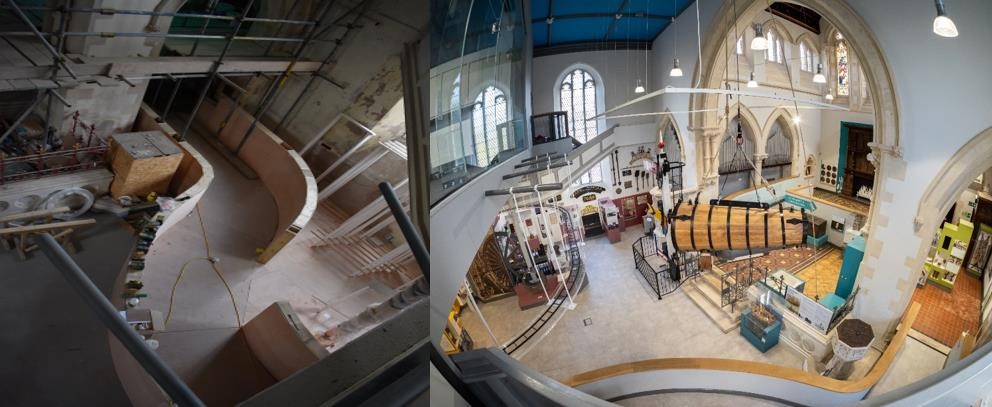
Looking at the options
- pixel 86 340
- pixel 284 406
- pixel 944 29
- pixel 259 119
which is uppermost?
pixel 944 29

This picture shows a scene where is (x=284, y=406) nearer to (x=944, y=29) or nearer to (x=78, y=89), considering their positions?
(x=78, y=89)

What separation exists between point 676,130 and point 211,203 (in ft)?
3.20

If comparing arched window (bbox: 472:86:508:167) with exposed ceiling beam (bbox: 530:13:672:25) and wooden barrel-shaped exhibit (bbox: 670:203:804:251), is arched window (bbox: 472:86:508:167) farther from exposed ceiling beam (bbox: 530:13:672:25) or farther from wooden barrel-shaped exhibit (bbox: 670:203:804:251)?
wooden barrel-shaped exhibit (bbox: 670:203:804:251)

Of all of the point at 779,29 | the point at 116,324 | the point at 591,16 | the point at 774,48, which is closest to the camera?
the point at 116,324

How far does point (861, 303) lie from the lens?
1.15 meters

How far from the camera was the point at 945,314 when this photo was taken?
96 cm

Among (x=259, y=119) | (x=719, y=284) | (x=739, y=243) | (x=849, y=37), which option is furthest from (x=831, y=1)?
(x=259, y=119)

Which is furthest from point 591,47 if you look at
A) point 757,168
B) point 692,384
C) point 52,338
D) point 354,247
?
point 52,338

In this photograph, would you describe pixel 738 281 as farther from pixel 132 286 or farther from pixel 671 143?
pixel 132 286

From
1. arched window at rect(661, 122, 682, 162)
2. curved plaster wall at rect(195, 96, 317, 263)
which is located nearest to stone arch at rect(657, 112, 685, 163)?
arched window at rect(661, 122, 682, 162)

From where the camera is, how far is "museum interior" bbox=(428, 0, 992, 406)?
2.97 feet

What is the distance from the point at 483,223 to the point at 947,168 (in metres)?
1.01

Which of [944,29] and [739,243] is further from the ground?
[944,29]

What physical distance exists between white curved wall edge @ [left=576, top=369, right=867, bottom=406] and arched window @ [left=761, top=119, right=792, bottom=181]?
0.51 metres
